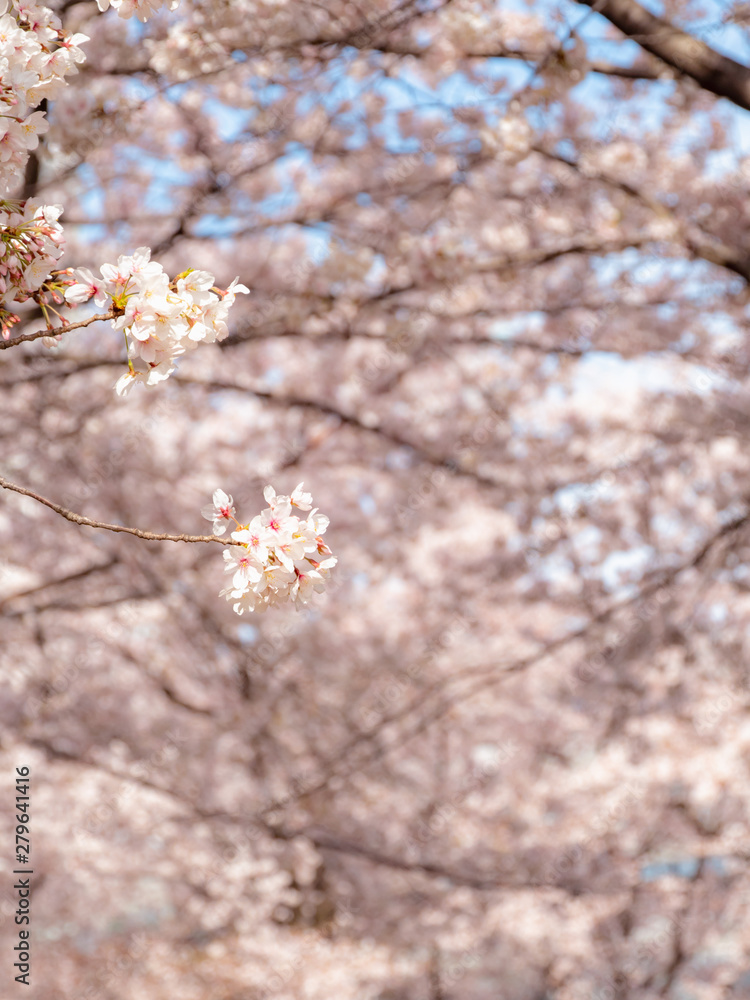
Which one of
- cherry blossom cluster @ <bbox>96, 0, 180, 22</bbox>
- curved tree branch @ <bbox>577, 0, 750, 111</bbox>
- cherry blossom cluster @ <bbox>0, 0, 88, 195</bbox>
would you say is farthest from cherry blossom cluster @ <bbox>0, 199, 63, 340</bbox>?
curved tree branch @ <bbox>577, 0, 750, 111</bbox>

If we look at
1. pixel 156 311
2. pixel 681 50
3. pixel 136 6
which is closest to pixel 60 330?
pixel 156 311

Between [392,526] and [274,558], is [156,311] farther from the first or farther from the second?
[392,526]

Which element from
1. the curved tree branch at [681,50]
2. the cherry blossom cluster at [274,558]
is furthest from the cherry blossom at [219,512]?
the curved tree branch at [681,50]

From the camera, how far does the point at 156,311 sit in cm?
141

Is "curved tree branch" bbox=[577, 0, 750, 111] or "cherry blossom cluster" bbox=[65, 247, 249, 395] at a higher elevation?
"curved tree branch" bbox=[577, 0, 750, 111]

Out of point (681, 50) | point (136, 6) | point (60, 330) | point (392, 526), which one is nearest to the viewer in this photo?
point (60, 330)

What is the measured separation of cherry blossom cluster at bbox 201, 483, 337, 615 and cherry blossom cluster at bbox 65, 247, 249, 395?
9.5 inches

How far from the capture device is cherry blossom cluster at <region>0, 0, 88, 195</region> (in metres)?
1.43

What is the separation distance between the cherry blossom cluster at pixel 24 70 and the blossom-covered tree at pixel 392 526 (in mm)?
76

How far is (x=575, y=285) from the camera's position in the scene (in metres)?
5.96

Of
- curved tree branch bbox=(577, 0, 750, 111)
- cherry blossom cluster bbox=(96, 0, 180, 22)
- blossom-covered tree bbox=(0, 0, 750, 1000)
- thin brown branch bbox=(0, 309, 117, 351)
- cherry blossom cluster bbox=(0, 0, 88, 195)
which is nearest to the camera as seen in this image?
thin brown branch bbox=(0, 309, 117, 351)

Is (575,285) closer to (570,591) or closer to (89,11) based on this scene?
(570,591)

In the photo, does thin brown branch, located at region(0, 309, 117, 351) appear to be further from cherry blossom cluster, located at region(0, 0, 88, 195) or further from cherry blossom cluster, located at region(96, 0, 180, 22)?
cherry blossom cluster, located at region(96, 0, 180, 22)

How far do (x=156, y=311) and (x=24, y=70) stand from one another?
46 centimetres
